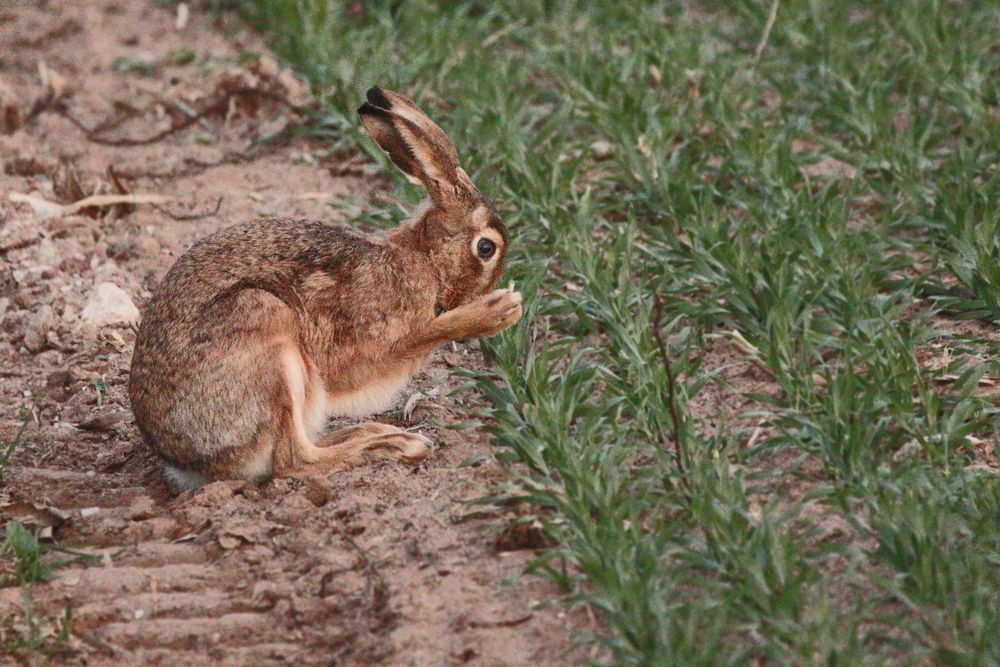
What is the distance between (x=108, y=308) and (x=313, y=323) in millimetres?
1283

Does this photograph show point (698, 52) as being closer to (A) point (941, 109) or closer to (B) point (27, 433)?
(A) point (941, 109)

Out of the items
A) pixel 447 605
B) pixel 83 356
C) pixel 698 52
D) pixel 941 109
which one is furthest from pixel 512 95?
pixel 447 605

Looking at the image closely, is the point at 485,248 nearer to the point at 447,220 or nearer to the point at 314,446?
the point at 447,220

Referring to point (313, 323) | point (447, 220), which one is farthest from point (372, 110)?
point (313, 323)

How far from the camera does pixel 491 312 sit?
460 centimetres

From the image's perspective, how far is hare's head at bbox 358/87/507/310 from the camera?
15.1 feet

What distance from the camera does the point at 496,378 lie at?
4.82 meters

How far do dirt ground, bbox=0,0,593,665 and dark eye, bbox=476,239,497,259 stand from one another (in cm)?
53

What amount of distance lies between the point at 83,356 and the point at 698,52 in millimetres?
3548

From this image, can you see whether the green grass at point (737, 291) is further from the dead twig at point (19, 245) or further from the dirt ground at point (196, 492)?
the dead twig at point (19, 245)

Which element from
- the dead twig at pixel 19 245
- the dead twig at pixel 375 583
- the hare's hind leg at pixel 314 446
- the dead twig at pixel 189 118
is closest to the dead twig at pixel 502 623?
the dead twig at pixel 375 583

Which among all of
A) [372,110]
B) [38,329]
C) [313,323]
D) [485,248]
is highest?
[372,110]

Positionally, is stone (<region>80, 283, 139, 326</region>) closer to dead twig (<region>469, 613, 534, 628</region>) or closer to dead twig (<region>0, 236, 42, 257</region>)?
dead twig (<region>0, 236, 42, 257</region>)

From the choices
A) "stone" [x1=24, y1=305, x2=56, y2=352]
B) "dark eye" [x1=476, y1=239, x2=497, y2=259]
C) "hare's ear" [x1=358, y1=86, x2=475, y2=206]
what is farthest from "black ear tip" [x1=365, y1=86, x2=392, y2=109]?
"stone" [x1=24, y1=305, x2=56, y2=352]
